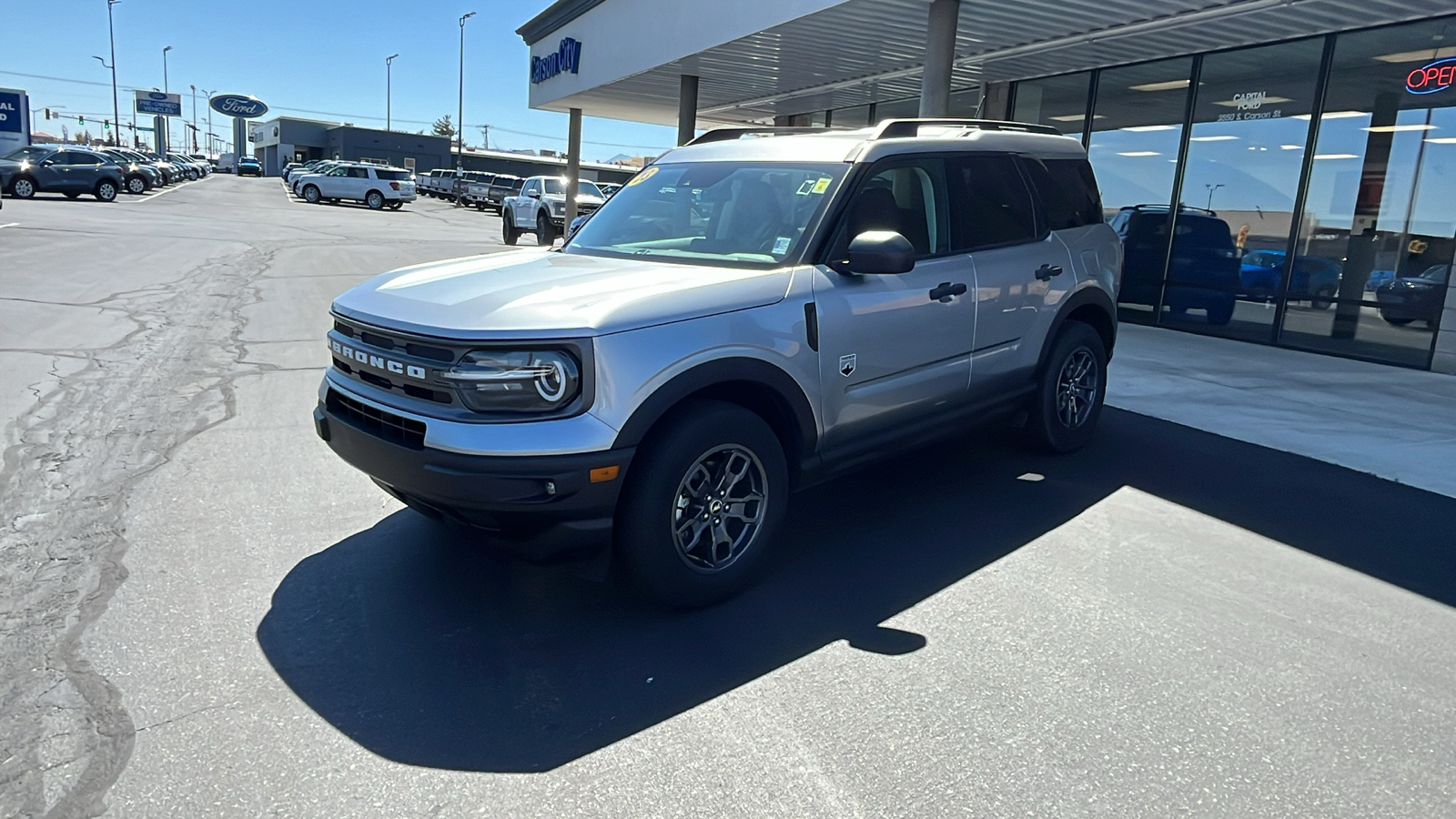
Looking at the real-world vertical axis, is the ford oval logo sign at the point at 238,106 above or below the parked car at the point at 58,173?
above

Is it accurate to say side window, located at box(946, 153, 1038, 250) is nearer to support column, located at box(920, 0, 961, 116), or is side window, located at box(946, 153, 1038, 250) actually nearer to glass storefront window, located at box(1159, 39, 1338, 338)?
support column, located at box(920, 0, 961, 116)

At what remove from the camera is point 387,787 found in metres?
2.68

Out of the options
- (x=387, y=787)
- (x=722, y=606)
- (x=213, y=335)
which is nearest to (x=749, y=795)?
→ (x=387, y=787)

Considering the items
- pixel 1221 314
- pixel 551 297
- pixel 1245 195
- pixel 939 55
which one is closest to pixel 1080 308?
pixel 551 297

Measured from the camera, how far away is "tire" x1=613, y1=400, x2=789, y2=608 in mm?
3561

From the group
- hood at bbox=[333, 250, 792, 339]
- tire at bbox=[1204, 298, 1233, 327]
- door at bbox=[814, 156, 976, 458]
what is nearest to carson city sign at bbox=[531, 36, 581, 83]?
tire at bbox=[1204, 298, 1233, 327]

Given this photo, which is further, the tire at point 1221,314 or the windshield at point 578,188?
the windshield at point 578,188

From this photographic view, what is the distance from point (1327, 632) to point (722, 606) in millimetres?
2410

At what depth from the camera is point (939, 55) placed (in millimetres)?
11328

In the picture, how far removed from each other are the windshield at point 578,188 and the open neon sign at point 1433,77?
66.8 ft

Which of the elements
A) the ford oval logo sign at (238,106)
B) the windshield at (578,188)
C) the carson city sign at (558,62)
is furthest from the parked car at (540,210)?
the ford oval logo sign at (238,106)

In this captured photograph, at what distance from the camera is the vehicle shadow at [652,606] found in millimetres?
3090

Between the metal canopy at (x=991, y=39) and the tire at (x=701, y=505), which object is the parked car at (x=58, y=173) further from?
the tire at (x=701, y=505)

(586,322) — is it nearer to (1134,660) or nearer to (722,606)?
(722,606)
